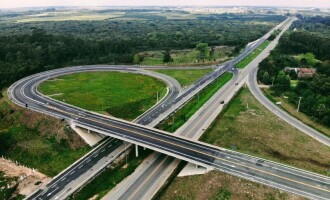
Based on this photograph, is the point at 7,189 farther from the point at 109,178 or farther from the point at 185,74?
the point at 185,74

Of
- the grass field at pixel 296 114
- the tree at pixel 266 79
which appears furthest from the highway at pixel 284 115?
the tree at pixel 266 79

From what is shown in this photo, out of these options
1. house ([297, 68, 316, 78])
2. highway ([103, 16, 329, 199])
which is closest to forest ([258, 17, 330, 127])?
house ([297, 68, 316, 78])

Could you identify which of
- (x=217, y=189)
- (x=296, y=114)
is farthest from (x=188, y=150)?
(x=296, y=114)

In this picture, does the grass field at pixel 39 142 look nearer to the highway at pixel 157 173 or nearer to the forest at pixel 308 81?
the highway at pixel 157 173

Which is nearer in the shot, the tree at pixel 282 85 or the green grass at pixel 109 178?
the green grass at pixel 109 178

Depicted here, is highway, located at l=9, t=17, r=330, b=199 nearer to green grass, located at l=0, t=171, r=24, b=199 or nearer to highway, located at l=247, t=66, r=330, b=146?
green grass, located at l=0, t=171, r=24, b=199
